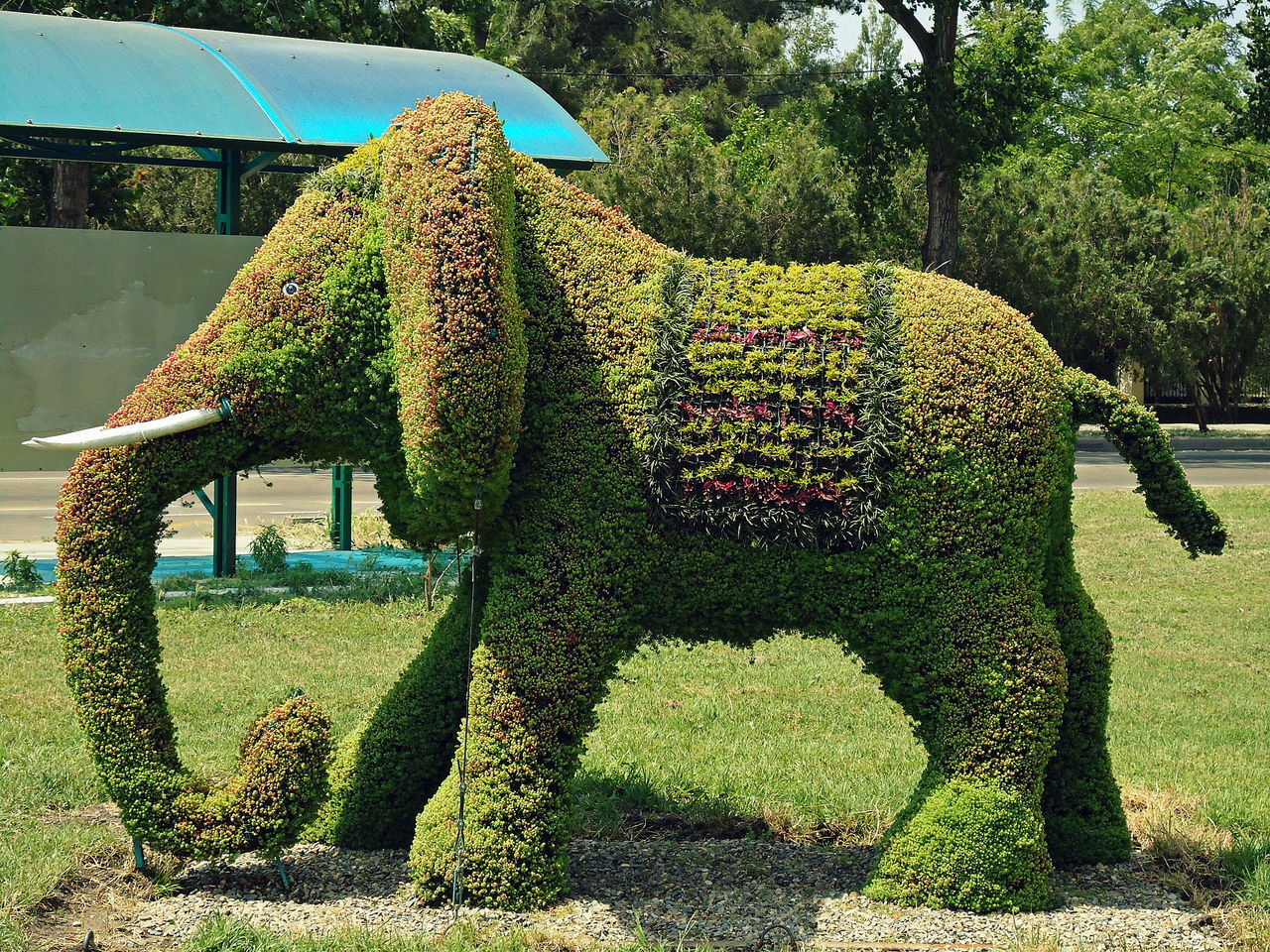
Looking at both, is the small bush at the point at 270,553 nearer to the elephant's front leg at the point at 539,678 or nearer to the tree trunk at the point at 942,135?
the elephant's front leg at the point at 539,678

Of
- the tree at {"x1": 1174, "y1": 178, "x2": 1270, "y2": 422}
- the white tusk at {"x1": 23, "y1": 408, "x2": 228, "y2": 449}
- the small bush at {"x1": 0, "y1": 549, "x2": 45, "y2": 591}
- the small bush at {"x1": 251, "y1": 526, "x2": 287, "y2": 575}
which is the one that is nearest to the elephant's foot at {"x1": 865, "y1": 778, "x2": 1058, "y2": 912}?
the white tusk at {"x1": 23, "y1": 408, "x2": 228, "y2": 449}

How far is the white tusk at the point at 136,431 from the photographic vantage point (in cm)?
401

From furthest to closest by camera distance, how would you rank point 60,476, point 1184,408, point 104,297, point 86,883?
point 1184,408
point 60,476
point 104,297
point 86,883

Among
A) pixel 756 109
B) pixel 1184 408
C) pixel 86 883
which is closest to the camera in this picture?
pixel 86 883

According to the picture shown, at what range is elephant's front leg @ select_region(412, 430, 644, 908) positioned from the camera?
4.32 meters

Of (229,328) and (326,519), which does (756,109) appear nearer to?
(326,519)

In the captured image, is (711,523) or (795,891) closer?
(711,523)

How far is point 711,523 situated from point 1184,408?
35.7m

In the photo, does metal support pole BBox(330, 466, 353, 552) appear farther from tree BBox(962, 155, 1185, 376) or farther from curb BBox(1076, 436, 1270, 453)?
curb BBox(1076, 436, 1270, 453)

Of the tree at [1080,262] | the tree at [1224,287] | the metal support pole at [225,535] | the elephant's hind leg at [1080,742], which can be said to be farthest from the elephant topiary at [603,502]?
the tree at [1224,287]

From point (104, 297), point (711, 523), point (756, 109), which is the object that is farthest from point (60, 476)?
point (756, 109)

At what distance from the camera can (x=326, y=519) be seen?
47.4 ft

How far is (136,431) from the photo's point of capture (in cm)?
409

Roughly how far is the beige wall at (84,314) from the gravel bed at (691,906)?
5.34 metres
